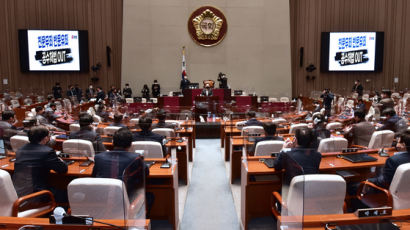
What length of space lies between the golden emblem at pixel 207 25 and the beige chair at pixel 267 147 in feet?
41.3

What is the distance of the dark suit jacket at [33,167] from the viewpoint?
10.2 feet

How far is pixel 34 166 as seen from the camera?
315cm

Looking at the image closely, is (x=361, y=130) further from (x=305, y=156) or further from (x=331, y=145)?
(x=305, y=156)

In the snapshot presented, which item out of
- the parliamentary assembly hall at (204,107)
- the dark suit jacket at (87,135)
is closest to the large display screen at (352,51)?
the parliamentary assembly hall at (204,107)

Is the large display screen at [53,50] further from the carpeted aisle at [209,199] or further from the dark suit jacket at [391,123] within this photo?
the dark suit jacket at [391,123]

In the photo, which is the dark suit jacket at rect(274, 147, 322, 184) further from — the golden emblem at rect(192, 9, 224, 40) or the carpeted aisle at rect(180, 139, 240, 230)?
the golden emblem at rect(192, 9, 224, 40)

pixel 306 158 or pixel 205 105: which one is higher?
pixel 205 105

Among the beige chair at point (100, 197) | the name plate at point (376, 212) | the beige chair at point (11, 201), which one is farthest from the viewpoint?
the beige chair at point (11, 201)

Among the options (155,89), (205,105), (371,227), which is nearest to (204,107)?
(205,105)

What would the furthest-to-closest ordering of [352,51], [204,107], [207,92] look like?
[352,51], [207,92], [204,107]

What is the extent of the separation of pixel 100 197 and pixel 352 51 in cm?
1646

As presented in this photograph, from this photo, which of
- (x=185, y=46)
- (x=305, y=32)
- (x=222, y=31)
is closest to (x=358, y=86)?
(x=305, y=32)

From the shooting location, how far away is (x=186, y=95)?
12672 mm

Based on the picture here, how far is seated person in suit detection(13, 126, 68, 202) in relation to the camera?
3096 millimetres
